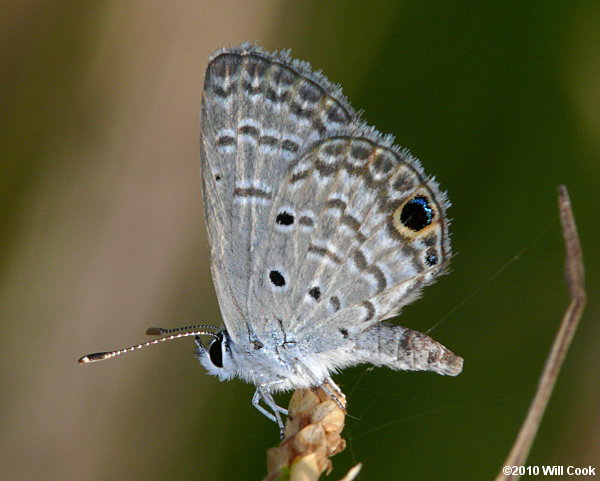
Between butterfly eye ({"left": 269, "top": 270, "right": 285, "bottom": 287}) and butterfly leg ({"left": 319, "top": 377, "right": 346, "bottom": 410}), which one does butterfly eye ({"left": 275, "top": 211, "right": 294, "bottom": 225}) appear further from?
butterfly leg ({"left": 319, "top": 377, "right": 346, "bottom": 410})

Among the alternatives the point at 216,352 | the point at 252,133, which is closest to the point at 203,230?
the point at 216,352

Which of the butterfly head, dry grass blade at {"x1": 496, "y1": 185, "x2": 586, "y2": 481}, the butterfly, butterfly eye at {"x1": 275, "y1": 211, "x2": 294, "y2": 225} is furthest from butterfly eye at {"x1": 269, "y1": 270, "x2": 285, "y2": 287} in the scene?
dry grass blade at {"x1": 496, "y1": 185, "x2": 586, "y2": 481}

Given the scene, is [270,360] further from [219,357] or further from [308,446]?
[308,446]

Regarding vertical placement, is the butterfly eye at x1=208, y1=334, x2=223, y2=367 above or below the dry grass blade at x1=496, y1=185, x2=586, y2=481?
above

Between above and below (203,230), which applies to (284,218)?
below

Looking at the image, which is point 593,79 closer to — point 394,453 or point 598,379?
point 598,379

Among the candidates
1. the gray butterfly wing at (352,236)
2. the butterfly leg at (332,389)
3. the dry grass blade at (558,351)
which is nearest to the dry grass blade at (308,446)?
the dry grass blade at (558,351)
